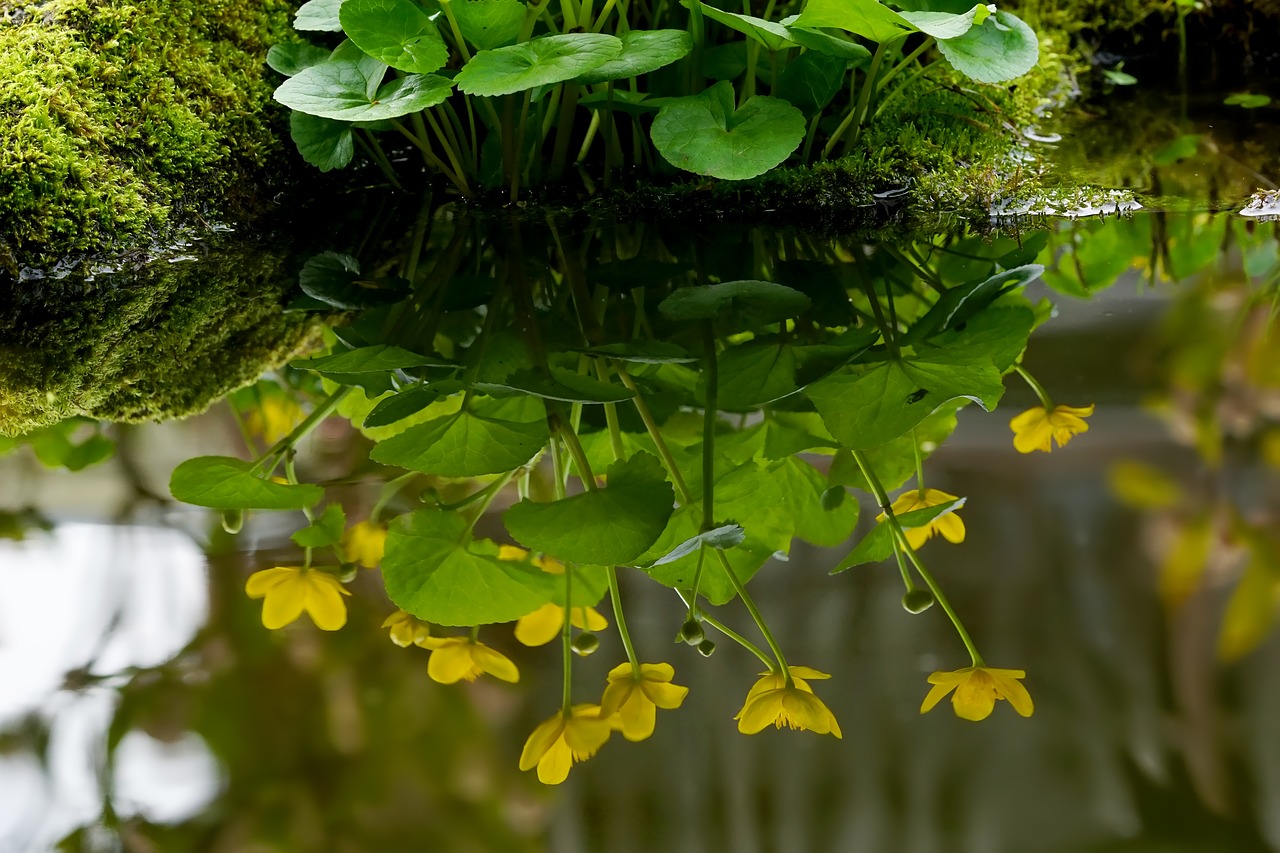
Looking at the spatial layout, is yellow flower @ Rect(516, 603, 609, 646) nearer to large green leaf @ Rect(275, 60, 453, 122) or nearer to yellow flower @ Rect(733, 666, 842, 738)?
yellow flower @ Rect(733, 666, 842, 738)

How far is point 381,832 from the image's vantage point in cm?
50

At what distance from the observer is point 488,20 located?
1402mm

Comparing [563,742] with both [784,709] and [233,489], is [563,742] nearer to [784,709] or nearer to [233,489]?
[784,709]

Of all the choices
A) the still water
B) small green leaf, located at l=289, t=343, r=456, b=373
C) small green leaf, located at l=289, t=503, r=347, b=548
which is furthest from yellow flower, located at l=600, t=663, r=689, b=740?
small green leaf, located at l=289, t=343, r=456, b=373

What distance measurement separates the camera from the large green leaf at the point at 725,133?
1.38 metres

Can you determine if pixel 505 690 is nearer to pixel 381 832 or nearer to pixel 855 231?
pixel 381 832

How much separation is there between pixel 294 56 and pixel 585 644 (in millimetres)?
1327

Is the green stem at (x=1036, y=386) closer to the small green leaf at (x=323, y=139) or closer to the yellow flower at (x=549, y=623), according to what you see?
the yellow flower at (x=549, y=623)

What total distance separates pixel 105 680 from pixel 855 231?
1186 mm

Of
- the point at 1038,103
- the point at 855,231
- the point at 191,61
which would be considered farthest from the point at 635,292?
the point at 1038,103

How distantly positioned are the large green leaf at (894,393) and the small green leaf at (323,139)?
1.03 meters

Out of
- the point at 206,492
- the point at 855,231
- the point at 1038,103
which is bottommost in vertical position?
the point at 1038,103

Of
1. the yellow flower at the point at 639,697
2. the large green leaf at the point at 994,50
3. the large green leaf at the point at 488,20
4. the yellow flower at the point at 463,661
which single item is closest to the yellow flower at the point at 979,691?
the yellow flower at the point at 639,697

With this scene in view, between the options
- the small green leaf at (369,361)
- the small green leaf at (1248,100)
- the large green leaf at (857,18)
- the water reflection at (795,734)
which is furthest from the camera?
the small green leaf at (1248,100)
